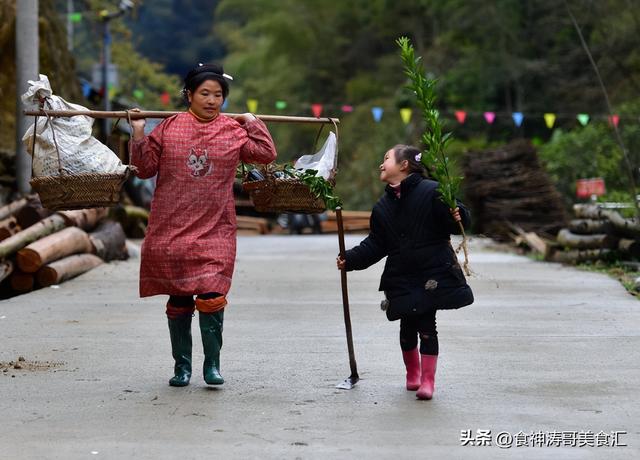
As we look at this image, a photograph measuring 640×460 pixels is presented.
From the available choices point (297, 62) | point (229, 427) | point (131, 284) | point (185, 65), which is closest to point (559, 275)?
point (131, 284)

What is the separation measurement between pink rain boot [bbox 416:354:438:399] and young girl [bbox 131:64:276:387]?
1.19m

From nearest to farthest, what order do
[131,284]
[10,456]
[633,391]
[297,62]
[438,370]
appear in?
[10,456] → [633,391] → [438,370] → [131,284] → [297,62]

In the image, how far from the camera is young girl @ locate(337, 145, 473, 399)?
23.2ft

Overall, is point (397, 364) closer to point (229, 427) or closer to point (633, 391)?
point (633, 391)

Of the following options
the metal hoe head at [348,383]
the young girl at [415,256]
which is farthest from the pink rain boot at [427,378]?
the metal hoe head at [348,383]

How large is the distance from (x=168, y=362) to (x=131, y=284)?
6.21 metres

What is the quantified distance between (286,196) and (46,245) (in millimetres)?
7319

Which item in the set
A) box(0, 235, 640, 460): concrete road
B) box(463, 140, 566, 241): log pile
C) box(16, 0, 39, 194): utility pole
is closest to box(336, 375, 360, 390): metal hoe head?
box(0, 235, 640, 460): concrete road

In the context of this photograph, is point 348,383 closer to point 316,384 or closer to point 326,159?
point 316,384

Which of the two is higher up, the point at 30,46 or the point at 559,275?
the point at 30,46

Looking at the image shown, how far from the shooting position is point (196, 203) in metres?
7.28

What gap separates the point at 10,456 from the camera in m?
5.64

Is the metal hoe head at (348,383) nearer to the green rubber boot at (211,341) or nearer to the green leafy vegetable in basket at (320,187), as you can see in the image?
the green rubber boot at (211,341)

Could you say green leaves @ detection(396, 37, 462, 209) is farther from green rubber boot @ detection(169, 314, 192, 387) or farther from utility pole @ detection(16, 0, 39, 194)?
utility pole @ detection(16, 0, 39, 194)
